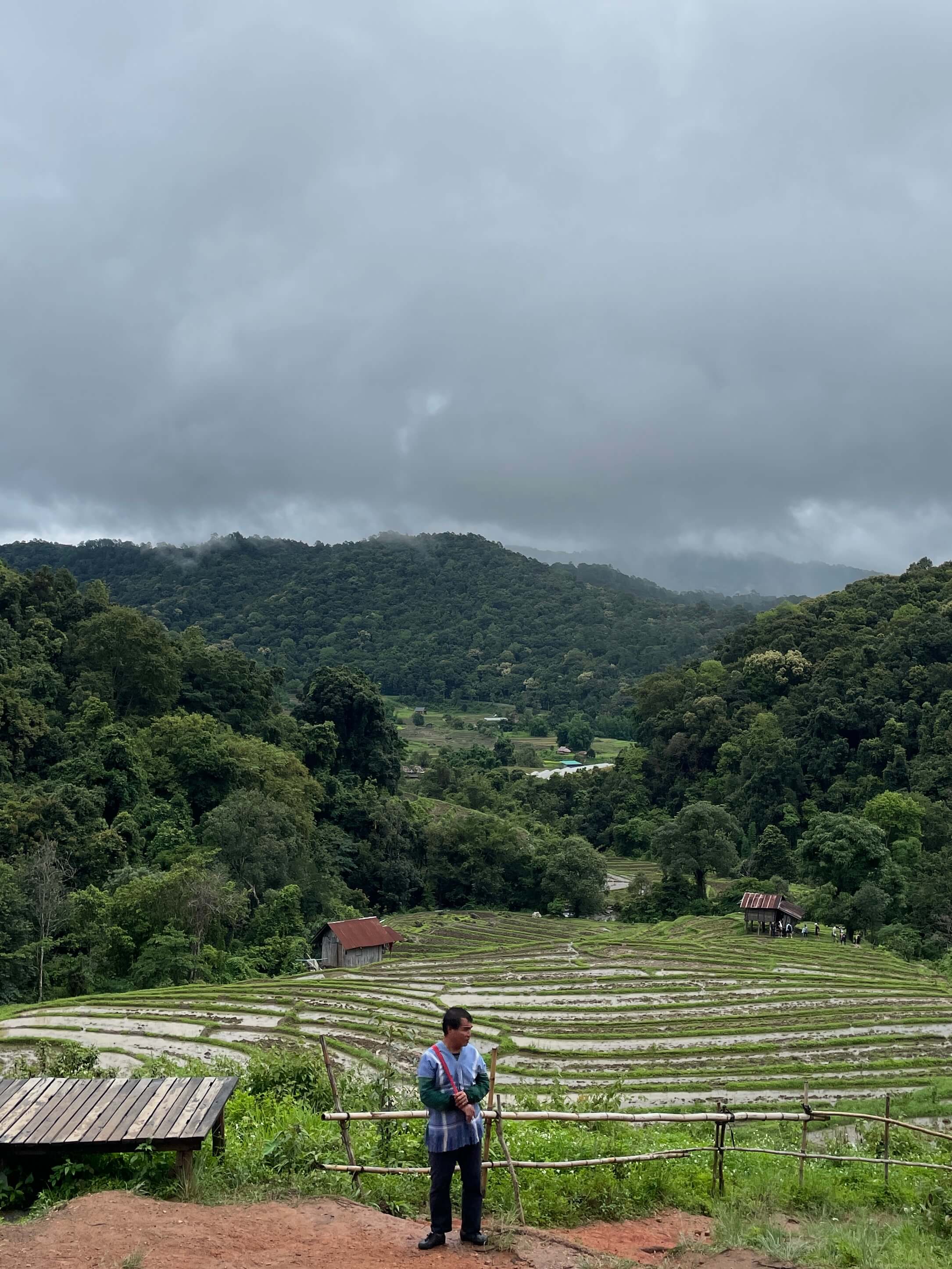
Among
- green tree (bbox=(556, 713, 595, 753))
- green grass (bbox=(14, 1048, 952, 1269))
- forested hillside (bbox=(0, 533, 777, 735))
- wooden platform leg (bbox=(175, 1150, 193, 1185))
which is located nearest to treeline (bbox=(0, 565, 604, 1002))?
green grass (bbox=(14, 1048, 952, 1269))

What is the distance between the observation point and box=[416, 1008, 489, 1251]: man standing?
23.0 feet

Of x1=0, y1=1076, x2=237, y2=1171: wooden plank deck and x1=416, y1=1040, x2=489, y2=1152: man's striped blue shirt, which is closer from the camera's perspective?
x1=416, y1=1040, x2=489, y2=1152: man's striped blue shirt

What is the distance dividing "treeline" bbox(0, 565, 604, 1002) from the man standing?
93.4 feet

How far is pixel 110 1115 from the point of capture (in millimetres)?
8289

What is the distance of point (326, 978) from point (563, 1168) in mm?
28307

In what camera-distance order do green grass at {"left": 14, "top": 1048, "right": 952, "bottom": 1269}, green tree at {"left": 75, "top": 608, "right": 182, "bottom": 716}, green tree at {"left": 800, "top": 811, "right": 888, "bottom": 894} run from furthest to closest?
green tree at {"left": 75, "top": 608, "right": 182, "bottom": 716}, green tree at {"left": 800, "top": 811, "right": 888, "bottom": 894}, green grass at {"left": 14, "top": 1048, "right": 952, "bottom": 1269}

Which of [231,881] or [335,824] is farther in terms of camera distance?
[335,824]

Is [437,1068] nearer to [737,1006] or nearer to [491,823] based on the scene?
[737,1006]

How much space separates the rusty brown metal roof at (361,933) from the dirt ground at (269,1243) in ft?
110

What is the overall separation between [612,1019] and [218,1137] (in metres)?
22.3

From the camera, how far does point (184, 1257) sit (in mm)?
6750

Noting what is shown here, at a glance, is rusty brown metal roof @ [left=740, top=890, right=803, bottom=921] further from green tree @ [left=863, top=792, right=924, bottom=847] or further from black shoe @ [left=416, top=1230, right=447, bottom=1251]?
black shoe @ [left=416, top=1230, right=447, bottom=1251]

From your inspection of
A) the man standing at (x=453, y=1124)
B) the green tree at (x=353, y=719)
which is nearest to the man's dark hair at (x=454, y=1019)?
the man standing at (x=453, y=1124)

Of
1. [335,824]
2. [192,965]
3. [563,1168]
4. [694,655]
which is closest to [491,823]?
[335,824]
